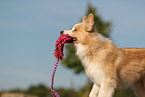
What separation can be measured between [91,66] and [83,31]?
104 cm

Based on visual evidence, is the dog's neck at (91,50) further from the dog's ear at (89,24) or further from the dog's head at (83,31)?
the dog's ear at (89,24)

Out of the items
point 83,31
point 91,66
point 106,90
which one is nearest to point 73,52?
point 83,31

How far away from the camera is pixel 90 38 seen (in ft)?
19.5

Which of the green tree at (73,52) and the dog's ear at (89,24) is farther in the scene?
the green tree at (73,52)

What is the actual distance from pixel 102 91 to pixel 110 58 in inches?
37.3

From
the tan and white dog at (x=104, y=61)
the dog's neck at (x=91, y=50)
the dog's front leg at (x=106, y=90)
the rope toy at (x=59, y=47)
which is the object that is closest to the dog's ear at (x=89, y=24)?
the tan and white dog at (x=104, y=61)

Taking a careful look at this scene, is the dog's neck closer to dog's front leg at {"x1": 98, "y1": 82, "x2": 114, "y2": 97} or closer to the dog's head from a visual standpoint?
the dog's head

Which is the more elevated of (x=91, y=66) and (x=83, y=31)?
(x=83, y=31)

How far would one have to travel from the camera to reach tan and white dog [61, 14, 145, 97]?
562cm

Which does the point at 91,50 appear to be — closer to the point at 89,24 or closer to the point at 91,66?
the point at 91,66

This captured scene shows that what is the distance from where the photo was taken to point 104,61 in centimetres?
572

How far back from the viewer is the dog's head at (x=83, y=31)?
19.4ft

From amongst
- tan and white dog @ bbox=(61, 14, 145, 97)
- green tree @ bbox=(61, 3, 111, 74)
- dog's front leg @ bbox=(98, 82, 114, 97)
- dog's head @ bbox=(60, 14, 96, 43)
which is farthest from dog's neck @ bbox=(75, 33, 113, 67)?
green tree @ bbox=(61, 3, 111, 74)

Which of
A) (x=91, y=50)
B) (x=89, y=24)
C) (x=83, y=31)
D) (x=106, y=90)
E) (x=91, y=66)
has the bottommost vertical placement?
(x=106, y=90)
